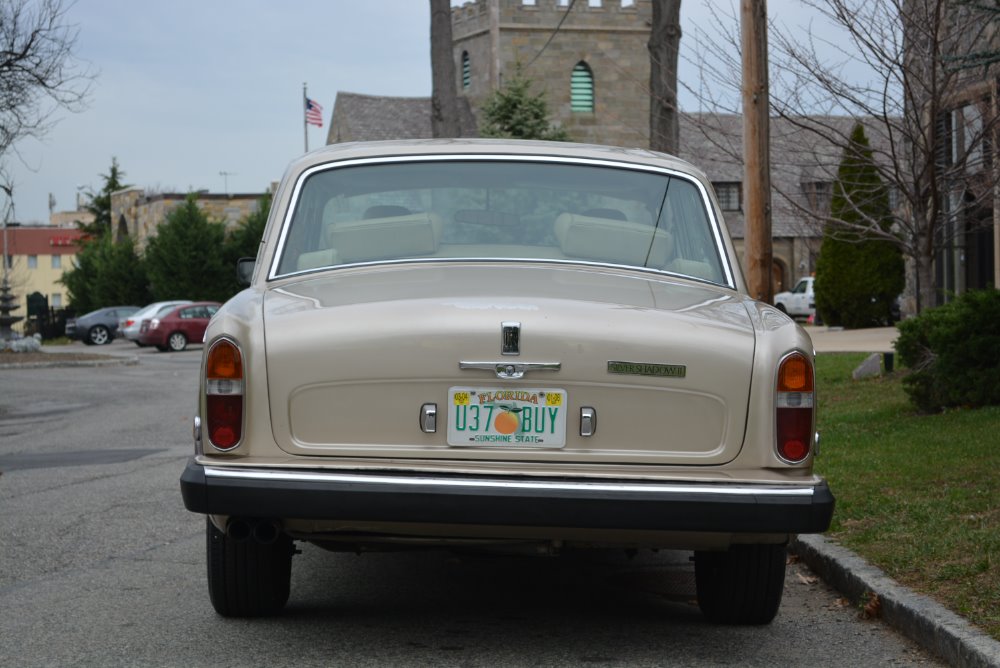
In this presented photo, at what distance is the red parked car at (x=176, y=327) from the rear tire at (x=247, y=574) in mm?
35957

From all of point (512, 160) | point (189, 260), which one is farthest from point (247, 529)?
point (189, 260)

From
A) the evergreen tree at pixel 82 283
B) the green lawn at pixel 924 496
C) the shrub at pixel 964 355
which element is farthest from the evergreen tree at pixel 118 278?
the shrub at pixel 964 355

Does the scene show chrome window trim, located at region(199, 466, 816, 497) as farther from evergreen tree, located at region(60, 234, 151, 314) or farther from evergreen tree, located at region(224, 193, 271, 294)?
evergreen tree, located at region(60, 234, 151, 314)

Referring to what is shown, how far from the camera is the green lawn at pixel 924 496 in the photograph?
5.59 meters

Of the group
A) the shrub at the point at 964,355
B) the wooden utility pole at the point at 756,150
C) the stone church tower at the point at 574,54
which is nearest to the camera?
the wooden utility pole at the point at 756,150

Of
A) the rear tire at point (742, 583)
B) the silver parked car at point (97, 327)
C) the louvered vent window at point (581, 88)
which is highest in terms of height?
the louvered vent window at point (581, 88)

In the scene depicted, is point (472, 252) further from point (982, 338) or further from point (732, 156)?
point (732, 156)

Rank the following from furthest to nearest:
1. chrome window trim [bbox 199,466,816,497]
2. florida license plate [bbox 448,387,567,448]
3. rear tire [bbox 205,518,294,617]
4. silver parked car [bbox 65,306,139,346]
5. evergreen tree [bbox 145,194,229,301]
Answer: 1. evergreen tree [bbox 145,194,229,301]
2. silver parked car [bbox 65,306,139,346]
3. rear tire [bbox 205,518,294,617]
4. florida license plate [bbox 448,387,567,448]
5. chrome window trim [bbox 199,466,816,497]

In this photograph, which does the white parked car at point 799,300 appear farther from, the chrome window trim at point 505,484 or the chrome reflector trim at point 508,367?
the chrome reflector trim at point 508,367

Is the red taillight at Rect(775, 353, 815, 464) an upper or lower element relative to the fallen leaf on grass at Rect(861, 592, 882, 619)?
upper

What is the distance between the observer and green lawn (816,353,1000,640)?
5.59 m

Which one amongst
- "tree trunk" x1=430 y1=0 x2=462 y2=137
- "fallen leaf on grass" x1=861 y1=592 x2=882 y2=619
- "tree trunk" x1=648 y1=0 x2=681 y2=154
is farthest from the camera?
"tree trunk" x1=430 y1=0 x2=462 y2=137

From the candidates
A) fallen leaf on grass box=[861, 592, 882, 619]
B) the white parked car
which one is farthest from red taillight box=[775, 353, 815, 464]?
the white parked car

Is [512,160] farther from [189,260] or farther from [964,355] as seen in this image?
[189,260]
